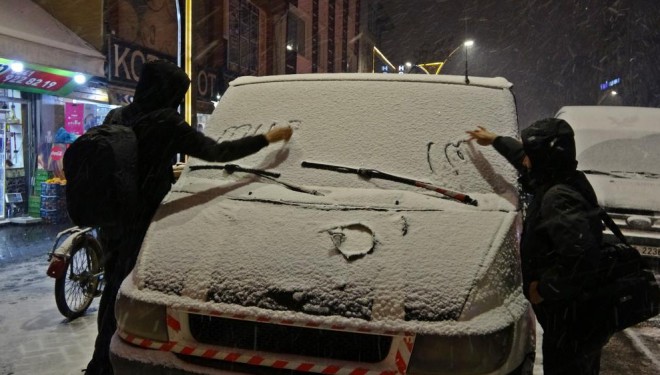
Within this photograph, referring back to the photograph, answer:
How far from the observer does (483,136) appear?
3.43 meters

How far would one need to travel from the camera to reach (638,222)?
6824 mm

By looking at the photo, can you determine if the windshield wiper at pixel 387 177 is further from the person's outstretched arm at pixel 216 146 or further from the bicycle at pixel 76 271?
the bicycle at pixel 76 271

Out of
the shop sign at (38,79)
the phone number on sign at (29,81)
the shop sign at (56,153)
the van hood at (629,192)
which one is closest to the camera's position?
the van hood at (629,192)

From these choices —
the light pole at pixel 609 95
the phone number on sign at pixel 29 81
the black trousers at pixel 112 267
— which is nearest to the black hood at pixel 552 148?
the black trousers at pixel 112 267

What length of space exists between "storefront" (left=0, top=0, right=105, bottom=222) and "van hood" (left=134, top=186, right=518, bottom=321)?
888cm

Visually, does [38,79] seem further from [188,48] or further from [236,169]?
[236,169]

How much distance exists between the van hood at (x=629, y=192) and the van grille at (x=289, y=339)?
19.0ft

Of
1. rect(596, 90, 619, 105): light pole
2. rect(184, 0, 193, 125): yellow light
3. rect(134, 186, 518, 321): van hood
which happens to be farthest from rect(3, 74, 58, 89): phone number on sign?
rect(596, 90, 619, 105): light pole

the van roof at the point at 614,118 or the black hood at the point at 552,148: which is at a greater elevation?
the van roof at the point at 614,118

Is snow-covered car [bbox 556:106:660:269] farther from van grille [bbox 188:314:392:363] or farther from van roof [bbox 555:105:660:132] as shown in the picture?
van grille [bbox 188:314:392:363]

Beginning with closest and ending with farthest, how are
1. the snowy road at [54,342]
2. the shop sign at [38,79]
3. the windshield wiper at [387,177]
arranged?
the windshield wiper at [387,177] < the snowy road at [54,342] < the shop sign at [38,79]

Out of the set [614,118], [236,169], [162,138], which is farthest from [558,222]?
[614,118]

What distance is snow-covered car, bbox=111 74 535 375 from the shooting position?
2.36 metres

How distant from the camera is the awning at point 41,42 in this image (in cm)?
965
